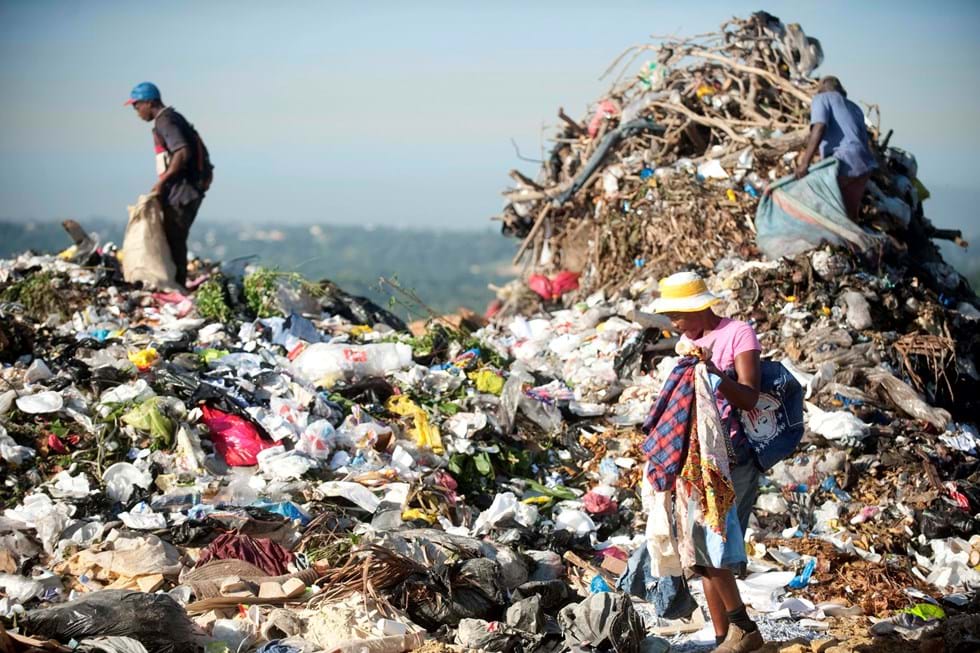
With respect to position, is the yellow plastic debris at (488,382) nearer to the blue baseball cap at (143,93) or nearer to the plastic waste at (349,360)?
the plastic waste at (349,360)

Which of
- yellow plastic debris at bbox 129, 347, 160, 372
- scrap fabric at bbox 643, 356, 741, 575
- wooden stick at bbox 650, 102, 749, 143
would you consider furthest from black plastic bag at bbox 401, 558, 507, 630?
wooden stick at bbox 650, 102, 749, 143

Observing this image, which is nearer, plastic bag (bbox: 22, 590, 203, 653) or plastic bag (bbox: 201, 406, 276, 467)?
plastic bag (bbox: 22, 590, 203, 653)

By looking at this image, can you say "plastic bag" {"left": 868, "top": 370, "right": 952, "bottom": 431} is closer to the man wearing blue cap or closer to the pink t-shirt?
the pink t-shirt

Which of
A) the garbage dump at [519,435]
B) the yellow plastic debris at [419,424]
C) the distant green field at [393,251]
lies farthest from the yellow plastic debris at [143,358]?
the distant green field at [393,251]

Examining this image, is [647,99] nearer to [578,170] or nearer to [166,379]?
[578,170]

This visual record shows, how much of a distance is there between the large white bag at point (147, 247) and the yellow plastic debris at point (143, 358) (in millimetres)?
2041

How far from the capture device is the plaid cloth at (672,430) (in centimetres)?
334

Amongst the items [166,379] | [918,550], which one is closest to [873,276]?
[918,550]

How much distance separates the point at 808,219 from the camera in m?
7.75

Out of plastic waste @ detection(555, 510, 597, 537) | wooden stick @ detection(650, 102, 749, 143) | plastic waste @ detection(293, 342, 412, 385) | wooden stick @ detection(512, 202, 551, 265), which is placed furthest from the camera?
wooden stick @ detection(512, 202, 551, 265)

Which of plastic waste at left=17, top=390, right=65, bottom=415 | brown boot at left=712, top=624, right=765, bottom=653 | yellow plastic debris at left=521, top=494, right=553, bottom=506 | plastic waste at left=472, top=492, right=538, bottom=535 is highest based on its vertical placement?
plastic waste at left=17, top=390, right=65, bottom=415

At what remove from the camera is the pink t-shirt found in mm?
3354

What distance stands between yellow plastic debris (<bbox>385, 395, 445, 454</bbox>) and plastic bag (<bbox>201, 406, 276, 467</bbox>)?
85 centimetres

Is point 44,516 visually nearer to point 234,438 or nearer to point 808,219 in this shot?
point 234,438
